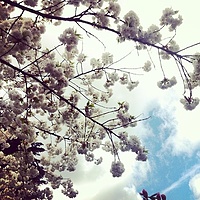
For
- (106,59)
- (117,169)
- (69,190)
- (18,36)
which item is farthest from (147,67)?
(69,190)

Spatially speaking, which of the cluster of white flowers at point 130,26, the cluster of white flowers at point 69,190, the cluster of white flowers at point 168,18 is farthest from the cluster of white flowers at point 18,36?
the cluster of white flowers at point 69,190

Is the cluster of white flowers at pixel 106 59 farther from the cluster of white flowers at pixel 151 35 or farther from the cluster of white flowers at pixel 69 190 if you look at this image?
the cluster of white flowers at pixel 69 190

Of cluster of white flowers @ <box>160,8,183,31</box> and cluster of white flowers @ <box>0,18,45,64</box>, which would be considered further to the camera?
cluster of white flowers @ <box>160,8,183,31</box>

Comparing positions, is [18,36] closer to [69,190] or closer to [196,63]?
[196,63]

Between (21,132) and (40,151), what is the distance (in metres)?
5.19

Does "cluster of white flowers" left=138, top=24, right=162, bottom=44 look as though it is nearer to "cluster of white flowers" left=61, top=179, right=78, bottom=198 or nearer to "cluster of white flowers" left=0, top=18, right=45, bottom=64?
"cluster of white flowers" left=0, top=18, right=45, bottom=64


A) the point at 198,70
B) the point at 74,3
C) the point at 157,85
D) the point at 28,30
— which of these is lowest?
the point at 198,70

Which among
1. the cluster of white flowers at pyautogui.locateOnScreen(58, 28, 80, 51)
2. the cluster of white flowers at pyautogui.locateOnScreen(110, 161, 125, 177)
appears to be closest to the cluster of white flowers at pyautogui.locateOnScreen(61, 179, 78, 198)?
the cluster of white flowers at pyautogui.locateOnScreen(110, 161, 125, 177)

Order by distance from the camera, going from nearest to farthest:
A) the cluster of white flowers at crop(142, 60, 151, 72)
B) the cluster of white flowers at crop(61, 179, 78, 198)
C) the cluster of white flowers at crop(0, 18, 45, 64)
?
the cluster of white flowers at crop(0, 18, 45, 64), the cluster of white flowers at crop(142, 60, 151, 72), the cluster of white flowers at crop(61, 179, 78, 198)

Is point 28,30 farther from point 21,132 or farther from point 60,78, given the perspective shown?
point 21,132

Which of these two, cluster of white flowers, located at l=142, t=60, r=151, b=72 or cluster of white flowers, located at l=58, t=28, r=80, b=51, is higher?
cluster of white flowers, located at l=142, t=60, r=151, b=72

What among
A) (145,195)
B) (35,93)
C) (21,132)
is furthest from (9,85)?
(145,195)

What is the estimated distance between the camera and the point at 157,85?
19.2ft

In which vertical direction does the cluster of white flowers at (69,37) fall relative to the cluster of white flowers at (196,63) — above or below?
above
